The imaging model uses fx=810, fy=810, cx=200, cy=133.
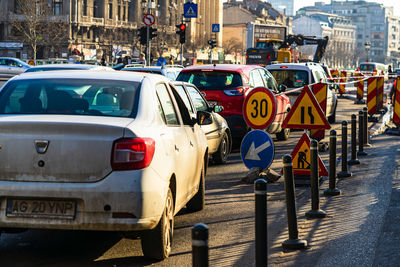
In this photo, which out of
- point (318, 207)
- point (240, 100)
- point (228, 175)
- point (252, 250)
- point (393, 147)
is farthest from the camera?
point (393, 147)

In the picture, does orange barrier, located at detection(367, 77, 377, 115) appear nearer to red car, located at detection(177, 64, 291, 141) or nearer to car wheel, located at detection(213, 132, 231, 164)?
red car, located at detection(177, 64, 291, 141)

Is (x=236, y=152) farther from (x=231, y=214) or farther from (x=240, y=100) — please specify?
(x=231, y=214)

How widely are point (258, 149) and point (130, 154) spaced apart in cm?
535

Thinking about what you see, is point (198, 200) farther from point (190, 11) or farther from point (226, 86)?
point (190, 11)

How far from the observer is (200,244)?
158 inches

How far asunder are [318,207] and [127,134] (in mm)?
3486

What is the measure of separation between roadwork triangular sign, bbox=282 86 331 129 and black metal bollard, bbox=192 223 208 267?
6.98 meters

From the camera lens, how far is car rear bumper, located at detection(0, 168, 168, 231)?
244 inches

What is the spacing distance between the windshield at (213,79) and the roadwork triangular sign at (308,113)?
186 inches

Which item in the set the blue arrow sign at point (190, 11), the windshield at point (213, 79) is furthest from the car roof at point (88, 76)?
the blue arrow sign at point (190, 11)

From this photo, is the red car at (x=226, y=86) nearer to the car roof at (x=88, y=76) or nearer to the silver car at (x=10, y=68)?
the car roof at (x=88, y=76)

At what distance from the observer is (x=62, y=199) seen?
6223 millimetres

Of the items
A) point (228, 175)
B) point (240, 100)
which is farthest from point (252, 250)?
point (240, 100)

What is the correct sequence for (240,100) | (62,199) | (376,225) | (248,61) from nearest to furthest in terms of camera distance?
A: (62,199)
(376,225)
(240,100)
(248,61)
